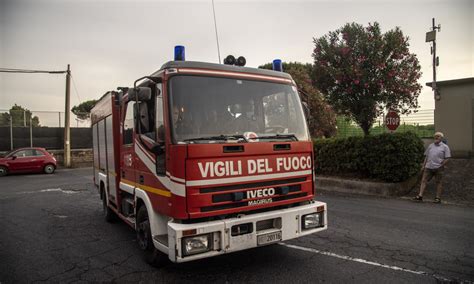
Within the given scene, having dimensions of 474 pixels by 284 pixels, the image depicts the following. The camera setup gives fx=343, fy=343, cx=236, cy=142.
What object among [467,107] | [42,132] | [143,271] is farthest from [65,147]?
[467,107]

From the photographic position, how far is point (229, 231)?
12.1 feet

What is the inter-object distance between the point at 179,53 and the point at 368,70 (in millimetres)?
9677

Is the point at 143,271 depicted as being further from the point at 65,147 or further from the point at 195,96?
the point at 65,147

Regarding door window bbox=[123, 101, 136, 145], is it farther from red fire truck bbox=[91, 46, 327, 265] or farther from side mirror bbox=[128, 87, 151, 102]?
side mirror bbox=[128, 87, 151, 102]

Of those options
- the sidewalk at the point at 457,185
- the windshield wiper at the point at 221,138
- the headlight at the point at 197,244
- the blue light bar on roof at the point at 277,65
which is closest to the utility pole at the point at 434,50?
the sidewalk at the point at 457,185

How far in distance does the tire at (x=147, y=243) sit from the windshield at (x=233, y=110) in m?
1.46

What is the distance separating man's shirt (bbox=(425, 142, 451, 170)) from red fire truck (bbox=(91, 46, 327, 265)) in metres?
5.53

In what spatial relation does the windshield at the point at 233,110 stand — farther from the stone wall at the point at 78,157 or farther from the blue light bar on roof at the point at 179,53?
the stone wall at the point at 78,157

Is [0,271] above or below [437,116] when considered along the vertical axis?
below

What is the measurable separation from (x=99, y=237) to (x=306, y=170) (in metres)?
3.84

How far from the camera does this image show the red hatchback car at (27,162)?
57.7ft

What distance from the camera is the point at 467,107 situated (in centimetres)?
1276

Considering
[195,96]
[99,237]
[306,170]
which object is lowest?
[99,237]

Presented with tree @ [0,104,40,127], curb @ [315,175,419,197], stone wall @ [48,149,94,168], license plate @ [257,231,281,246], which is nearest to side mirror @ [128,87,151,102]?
license plate @ [257,231,281,246]
